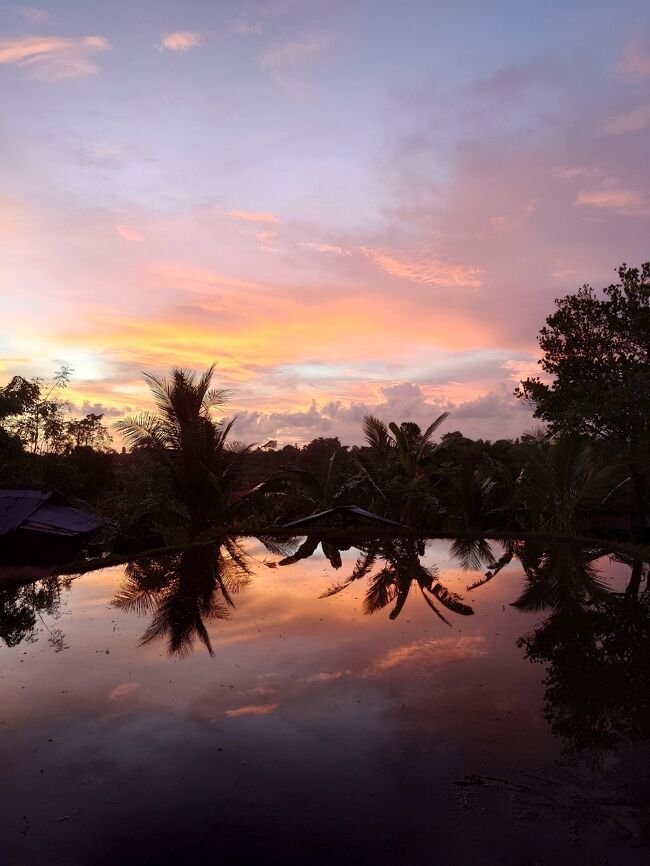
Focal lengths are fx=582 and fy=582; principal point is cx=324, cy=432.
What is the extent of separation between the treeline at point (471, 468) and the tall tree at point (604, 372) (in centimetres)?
3

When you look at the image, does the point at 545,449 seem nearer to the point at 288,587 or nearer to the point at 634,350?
the point at 634,350

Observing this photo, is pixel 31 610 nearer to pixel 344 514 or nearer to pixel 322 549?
pixel 322 549

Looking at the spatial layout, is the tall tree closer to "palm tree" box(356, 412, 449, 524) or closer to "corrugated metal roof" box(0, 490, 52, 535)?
"palm tree" box(356, 412, 449, 524)

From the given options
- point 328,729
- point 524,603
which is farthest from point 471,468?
point 328,729

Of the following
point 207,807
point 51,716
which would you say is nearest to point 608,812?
point 207,807

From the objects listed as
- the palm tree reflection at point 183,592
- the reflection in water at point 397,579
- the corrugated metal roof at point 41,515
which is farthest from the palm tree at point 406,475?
the corrugated metal roof at point 41,515

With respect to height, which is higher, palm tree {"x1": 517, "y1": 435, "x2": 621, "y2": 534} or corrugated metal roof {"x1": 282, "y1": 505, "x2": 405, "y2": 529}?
palm tree {"x1": 517, "y1": 435, "x2": 621, "y2": 534}

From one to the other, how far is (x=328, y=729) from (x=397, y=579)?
5.58 m

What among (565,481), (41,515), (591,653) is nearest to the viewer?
(591,653)

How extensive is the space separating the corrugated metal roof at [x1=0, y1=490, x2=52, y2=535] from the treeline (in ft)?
5.15

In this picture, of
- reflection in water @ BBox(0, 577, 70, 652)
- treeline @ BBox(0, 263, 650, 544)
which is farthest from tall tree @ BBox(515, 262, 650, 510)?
reflection in water @ BBox(0, 577, 70, 652)

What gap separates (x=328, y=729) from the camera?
3963 mm

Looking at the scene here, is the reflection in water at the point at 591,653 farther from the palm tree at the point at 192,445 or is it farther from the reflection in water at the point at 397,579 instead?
the palm tree at the point at 192,445

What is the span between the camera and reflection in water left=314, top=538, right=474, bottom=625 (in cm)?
765
